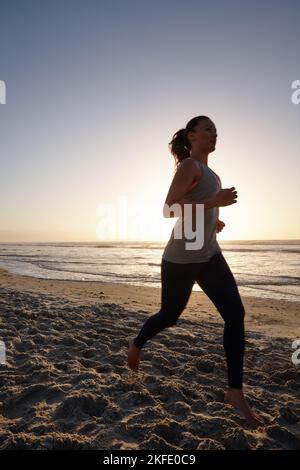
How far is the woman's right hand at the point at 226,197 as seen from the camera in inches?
111

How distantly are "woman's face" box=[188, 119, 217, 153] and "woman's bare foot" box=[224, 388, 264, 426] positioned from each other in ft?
6.62

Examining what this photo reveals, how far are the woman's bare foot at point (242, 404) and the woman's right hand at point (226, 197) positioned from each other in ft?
4.97

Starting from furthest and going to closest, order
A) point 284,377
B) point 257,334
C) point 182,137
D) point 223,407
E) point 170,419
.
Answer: point 257,334
point 284,377
point 182,137
point 223,407
point 170,419

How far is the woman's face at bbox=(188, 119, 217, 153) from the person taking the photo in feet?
10.3

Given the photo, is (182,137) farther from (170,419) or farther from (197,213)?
(170,419)

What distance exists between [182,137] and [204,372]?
2.56 m

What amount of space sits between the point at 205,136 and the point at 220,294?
1328 mm

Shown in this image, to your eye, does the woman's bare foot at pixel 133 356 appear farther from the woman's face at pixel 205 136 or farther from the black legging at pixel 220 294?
the woman's face at pixel 205 136

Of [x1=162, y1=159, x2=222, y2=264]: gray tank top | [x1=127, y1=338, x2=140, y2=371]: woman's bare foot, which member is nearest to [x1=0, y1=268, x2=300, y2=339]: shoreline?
[x1=127, y1=338, x2=140, y2=371]: woman's bare foot

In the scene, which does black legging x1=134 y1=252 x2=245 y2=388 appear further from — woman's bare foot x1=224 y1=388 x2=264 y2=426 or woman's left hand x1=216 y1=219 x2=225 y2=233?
woman's left hand x1=216 y1=219 x2=225 y2=233

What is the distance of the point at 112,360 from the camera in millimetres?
4273

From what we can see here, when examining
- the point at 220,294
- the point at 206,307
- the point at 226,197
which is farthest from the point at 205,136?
the point at 206,307
